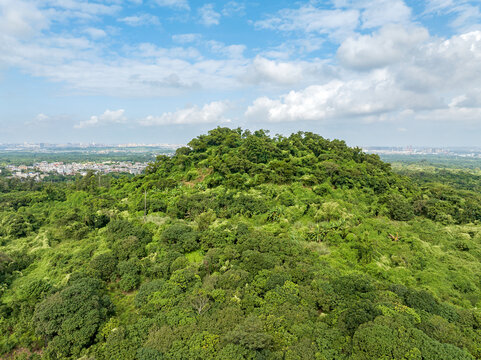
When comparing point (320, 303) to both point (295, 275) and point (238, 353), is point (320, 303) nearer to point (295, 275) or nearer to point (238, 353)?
point (295, 275)

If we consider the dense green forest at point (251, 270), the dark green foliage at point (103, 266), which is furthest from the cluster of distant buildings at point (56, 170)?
the dark green foliage at point (103, 266)

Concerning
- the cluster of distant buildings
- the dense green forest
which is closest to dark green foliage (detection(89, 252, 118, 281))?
the dense green forest

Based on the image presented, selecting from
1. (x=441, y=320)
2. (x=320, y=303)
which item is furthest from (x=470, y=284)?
(x=320, y=303)

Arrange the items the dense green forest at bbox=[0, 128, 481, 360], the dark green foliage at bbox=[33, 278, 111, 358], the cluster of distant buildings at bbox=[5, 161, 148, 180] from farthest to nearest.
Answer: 1. the cluster of distant buildings at bbox=[5, 161, 148, 180]
2. the dark green foliage at bbox=[33, 278, 111, 358]
3. the dense green forest at bbox=[0, 128, 481, 360]

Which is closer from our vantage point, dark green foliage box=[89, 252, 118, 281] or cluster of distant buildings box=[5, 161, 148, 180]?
dark green foliage box=[89, 252, 118, 281]

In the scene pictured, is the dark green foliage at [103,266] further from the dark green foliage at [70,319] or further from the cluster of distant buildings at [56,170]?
the cluster of distant buildings at [56,170]

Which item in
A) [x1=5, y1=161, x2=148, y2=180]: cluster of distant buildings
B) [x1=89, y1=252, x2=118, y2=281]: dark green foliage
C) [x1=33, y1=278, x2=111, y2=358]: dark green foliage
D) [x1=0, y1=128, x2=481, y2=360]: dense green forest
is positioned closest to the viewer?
[x1=0, y1=128, x2=481, y2=360]: dense green forest

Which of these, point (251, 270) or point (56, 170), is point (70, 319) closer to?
point (251, 270)

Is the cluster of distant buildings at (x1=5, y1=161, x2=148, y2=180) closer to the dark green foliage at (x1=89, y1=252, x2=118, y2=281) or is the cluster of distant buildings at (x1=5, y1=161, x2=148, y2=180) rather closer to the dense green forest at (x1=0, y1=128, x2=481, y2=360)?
the dense green forest at (x1=0, y1=128, x2=481, y2=360)
